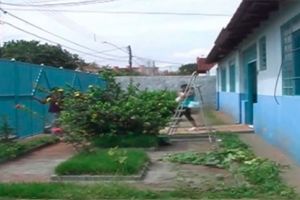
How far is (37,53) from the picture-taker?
52.3m

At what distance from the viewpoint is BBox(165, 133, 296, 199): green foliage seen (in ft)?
29.1

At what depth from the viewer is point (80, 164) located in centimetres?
1070

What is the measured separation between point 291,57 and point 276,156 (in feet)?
7.03

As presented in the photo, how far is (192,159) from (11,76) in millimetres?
6638

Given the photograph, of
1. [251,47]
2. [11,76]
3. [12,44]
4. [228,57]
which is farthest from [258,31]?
[12,44]

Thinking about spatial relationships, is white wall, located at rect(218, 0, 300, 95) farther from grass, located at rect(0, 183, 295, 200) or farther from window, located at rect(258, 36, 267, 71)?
grass, located at rect(0, 183, 295, 200)

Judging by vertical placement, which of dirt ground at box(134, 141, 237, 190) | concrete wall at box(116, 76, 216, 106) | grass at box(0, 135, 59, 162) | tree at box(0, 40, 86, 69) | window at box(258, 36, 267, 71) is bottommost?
dirt ground at box(134, 141, 237, 190)

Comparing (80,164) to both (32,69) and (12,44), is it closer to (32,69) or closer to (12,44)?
(32,69)

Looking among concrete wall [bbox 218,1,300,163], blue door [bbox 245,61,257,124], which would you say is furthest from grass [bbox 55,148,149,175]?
blue door [bbox 245,61,257,124]

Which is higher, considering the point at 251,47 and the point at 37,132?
the point at 251,47

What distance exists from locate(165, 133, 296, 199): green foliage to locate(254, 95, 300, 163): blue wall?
0.89 metres

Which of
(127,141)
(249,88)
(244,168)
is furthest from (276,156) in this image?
(249,88)

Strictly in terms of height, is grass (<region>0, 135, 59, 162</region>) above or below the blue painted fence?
below

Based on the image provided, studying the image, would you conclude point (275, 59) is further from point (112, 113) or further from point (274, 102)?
point (112, 113)
